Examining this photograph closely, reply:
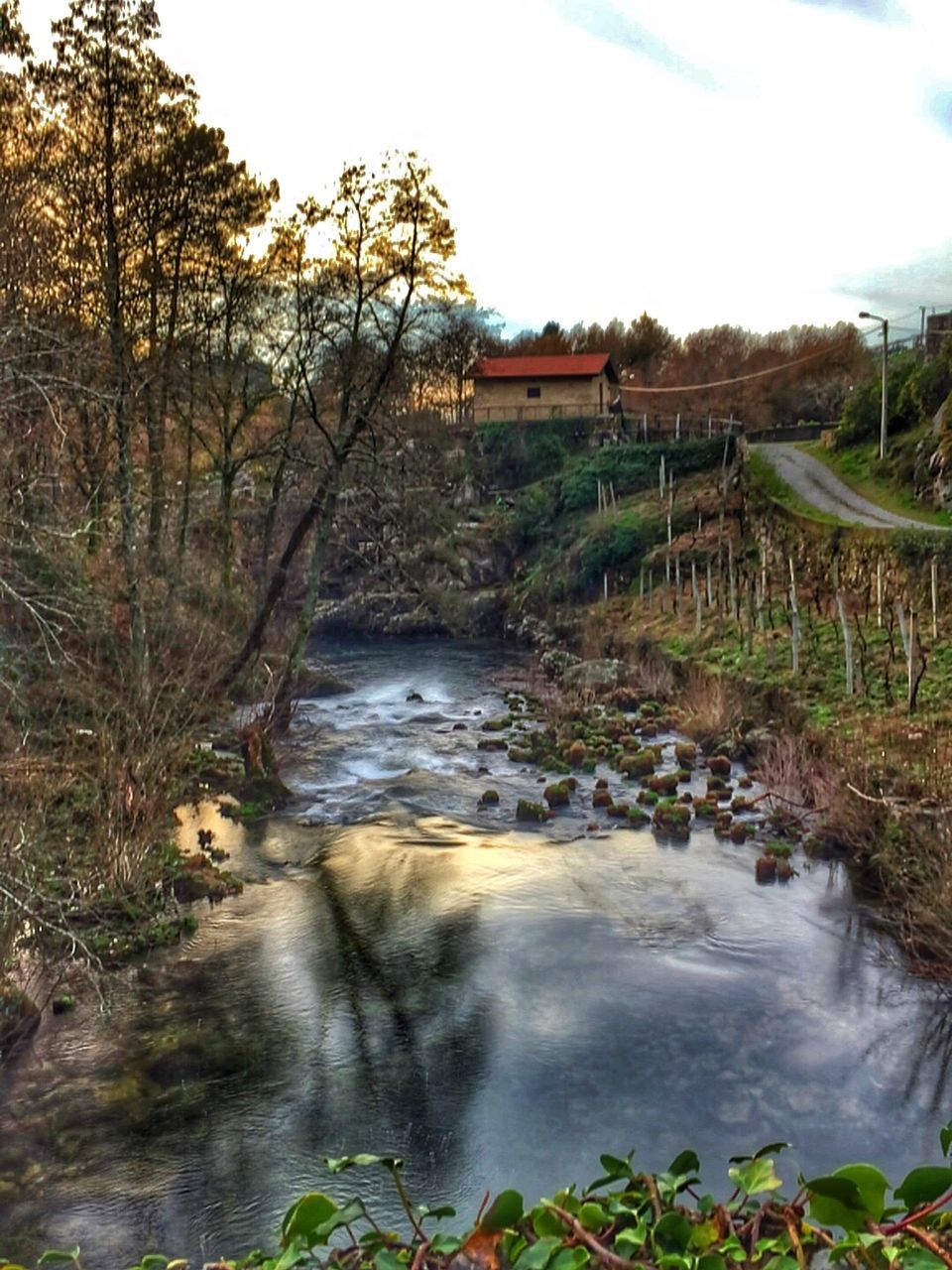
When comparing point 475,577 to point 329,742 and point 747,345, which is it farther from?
point 747,345

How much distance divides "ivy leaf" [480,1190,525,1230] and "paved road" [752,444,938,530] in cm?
2436

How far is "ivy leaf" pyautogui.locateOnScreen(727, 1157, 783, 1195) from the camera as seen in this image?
10.3ft

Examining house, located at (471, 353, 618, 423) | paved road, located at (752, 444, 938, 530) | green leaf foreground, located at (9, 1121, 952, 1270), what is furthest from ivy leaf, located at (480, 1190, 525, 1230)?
house, located at (471, 353, 618, 423)

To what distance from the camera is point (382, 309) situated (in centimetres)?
1998

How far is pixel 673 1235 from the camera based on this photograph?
2.82m

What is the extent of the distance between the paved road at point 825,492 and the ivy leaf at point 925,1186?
943 inches

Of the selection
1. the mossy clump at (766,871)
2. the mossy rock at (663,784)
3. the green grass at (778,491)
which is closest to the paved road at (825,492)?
the green grass at (778,491)

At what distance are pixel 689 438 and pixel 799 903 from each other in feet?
115

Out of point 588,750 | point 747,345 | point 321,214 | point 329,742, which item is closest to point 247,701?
point 329,742

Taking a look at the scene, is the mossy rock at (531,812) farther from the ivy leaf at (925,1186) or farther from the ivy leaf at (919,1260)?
the ivy leaf at (919,1260)

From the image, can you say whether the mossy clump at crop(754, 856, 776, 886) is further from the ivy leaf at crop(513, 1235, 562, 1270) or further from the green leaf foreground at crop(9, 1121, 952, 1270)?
the ivy leaf at crop(513, 1235, 562, 1270)

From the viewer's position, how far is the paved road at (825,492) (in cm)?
2772

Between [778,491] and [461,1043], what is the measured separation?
2713 centimetres

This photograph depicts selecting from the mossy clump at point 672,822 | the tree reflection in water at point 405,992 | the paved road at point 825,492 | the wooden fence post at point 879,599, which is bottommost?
the tree reflection in water at point 405,992
